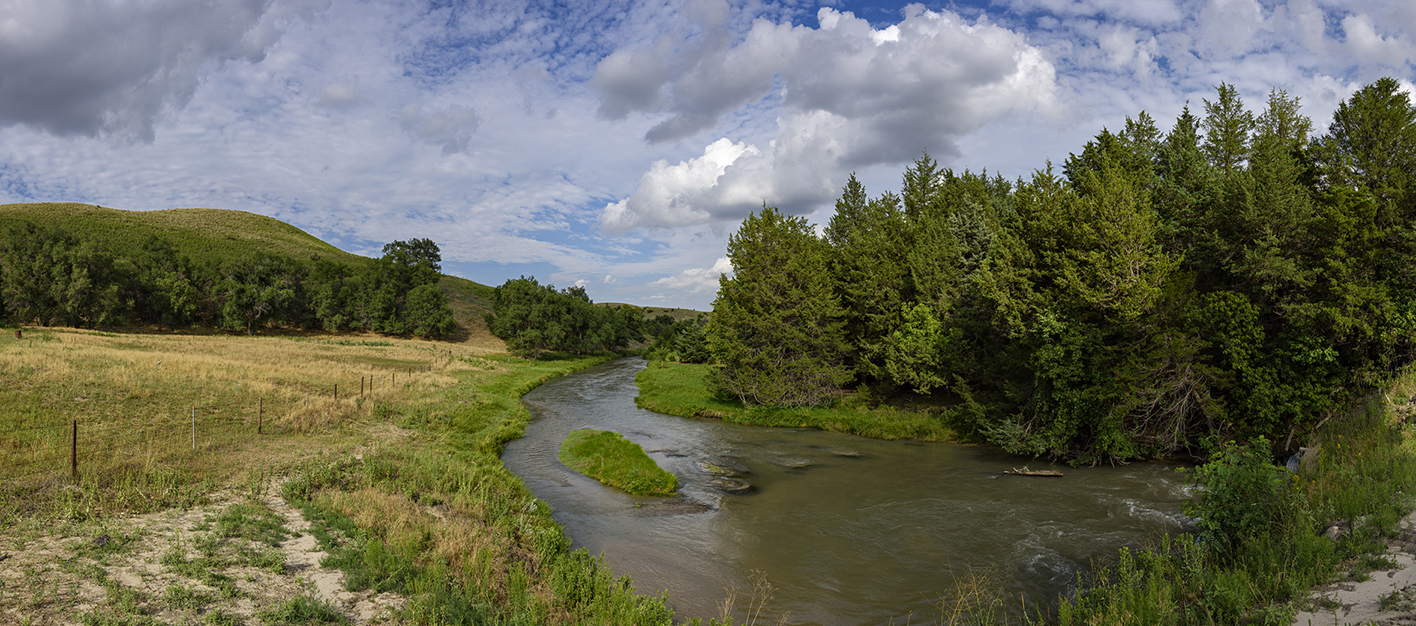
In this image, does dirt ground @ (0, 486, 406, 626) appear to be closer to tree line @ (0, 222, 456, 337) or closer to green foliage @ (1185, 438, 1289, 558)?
green foliage @ (1185, 438, 1289, 558)

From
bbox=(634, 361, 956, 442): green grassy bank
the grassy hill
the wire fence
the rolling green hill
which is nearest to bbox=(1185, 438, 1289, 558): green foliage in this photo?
bbox=(634, 361, 956, 442): green grassy bank

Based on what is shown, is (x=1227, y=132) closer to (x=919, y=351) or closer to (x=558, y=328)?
(x=919, y=351)

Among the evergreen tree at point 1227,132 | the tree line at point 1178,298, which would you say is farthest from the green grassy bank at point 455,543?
the evergreen tree at point 1227,132

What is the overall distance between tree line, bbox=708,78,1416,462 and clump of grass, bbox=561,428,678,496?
624 inches

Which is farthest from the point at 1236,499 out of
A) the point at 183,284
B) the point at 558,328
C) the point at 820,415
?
the point at 183,284

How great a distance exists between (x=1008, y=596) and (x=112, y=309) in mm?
101787

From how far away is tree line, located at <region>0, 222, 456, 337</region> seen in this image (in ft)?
233

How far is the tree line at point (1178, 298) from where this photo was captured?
18906 mm

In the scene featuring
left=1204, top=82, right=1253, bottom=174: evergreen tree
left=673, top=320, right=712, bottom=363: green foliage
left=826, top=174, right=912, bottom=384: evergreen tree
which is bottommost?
left=673, top=320, right=712, bottom=363: green foliage

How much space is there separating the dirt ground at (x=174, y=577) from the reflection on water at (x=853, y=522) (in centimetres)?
668

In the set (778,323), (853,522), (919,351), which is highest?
(778,323)

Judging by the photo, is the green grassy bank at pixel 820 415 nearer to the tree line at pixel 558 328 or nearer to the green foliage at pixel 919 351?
the green foliage at pixel 919 351

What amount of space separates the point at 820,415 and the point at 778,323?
6.45 metres

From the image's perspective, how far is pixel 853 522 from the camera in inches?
728
